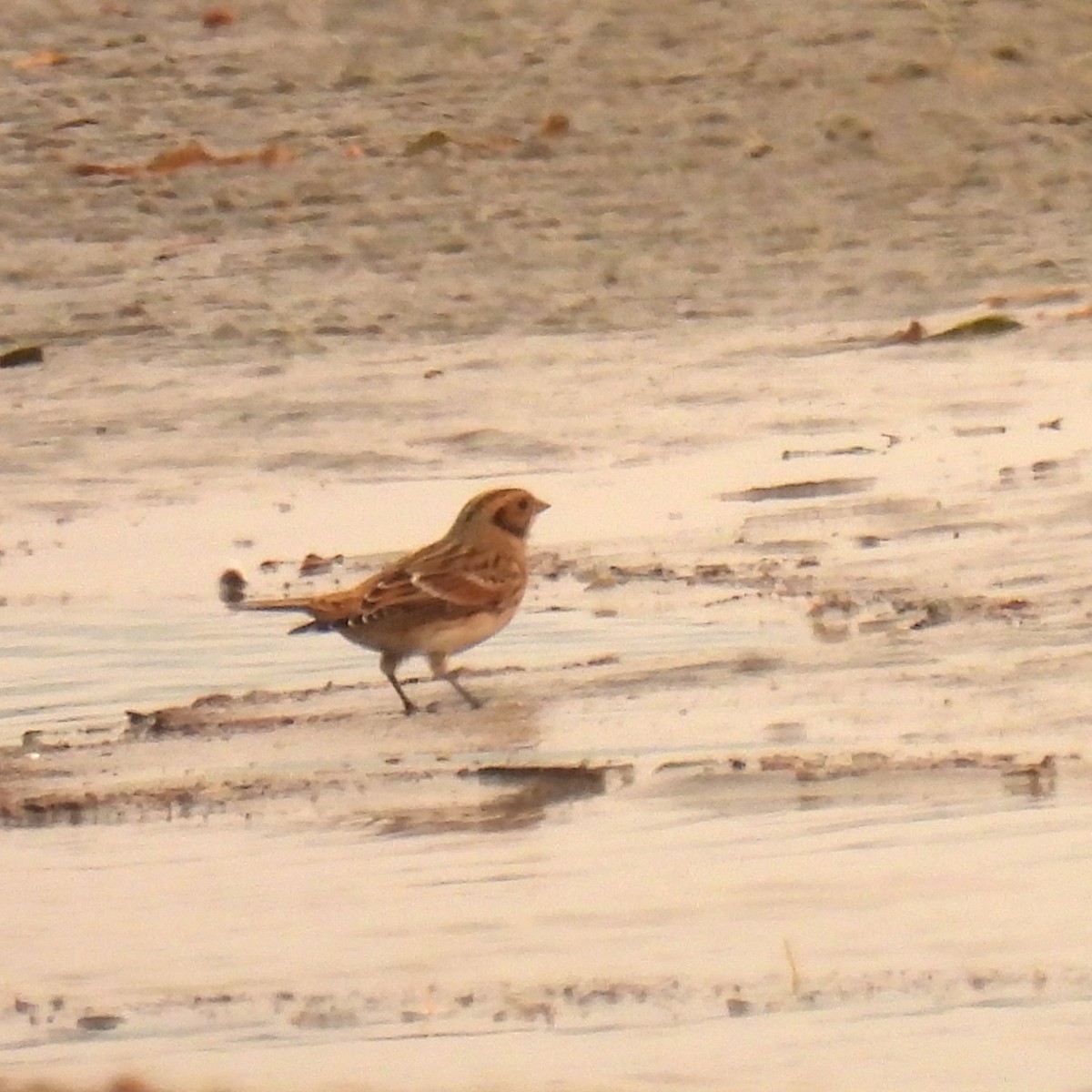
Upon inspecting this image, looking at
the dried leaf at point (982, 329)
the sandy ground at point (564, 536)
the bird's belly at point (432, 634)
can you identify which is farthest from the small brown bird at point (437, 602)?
the dried leaf at point (982, 329)

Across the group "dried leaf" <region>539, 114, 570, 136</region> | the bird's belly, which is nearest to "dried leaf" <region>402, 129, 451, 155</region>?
"dried leaf" <region>539, 114, 570, 136</region>

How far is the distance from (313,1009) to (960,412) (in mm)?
5787

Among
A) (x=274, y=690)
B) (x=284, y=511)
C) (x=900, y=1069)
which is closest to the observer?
(x=900, y=1069)

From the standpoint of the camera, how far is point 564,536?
10203 millimetres

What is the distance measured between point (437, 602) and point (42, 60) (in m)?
9.15

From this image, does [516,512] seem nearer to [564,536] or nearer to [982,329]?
[564,536]

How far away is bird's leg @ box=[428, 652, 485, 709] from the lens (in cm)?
854

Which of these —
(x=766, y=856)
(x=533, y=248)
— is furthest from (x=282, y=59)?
(x=766, y=856)

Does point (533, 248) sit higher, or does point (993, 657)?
point (533, 248)

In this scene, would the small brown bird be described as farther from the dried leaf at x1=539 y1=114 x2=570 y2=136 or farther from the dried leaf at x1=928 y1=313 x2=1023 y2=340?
the dried leaf at x1=539 y1=114 x2=570 y2=136

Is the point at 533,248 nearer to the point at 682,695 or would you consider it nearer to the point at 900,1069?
the point at 682,695

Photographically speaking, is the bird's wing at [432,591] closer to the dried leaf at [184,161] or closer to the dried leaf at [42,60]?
the dried leaf at [184,161]

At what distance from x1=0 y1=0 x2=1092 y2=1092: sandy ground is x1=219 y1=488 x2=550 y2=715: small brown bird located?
0.43 ft

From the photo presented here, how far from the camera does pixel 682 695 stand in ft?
26.3
